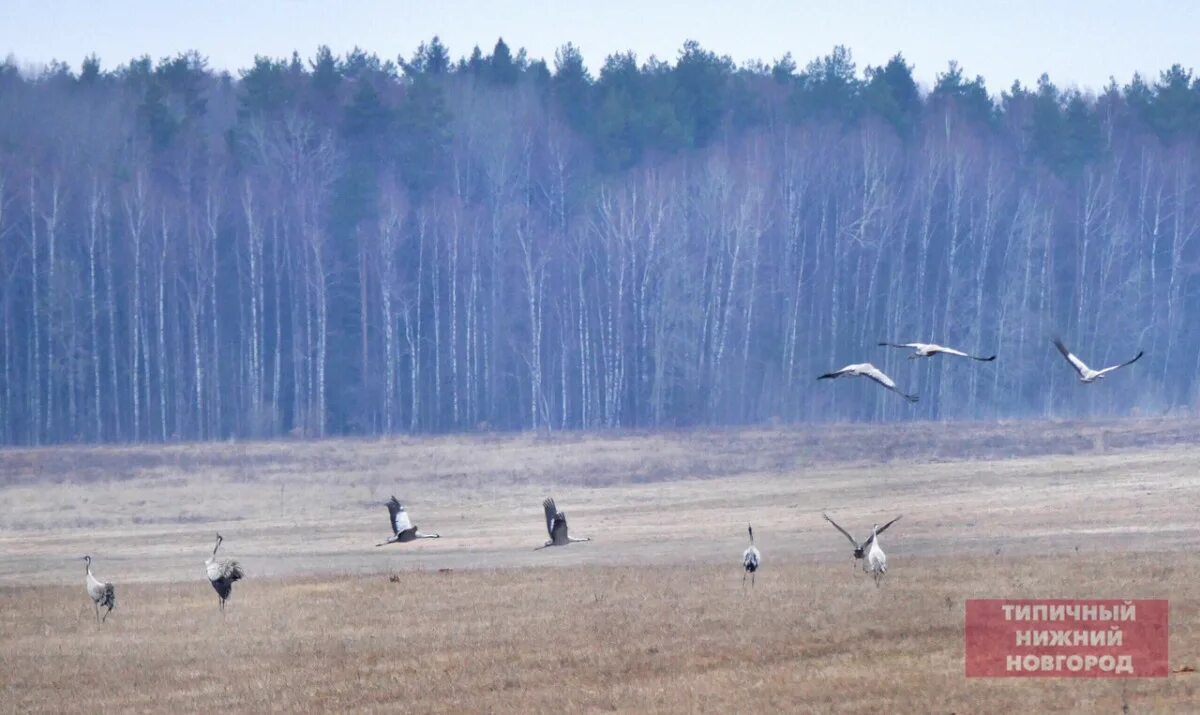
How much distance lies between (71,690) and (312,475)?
93.1 ft

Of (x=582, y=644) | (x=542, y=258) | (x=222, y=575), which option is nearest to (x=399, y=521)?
(x=222, y=575)

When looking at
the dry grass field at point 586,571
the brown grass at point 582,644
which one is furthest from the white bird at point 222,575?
the dry grass field at point 586,571

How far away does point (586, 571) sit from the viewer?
988 inches

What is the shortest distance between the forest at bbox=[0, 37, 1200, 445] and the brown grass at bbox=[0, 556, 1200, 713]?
39684 millimetres

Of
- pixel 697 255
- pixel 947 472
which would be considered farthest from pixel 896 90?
pixel 947 472

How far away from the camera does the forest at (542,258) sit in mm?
65188

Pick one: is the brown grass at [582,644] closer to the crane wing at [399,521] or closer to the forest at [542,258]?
the crane wing at [399,521]

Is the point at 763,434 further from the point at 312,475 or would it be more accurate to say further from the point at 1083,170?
the point at 1083,170

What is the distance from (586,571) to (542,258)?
45209 millimetres

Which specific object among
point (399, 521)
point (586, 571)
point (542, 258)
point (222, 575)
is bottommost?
point (586, 571)

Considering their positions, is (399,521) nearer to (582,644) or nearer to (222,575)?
(222,575)

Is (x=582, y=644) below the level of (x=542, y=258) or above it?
below

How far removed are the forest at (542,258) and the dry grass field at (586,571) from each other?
15.5 m

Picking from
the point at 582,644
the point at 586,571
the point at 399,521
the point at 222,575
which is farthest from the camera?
the point at 399,521
